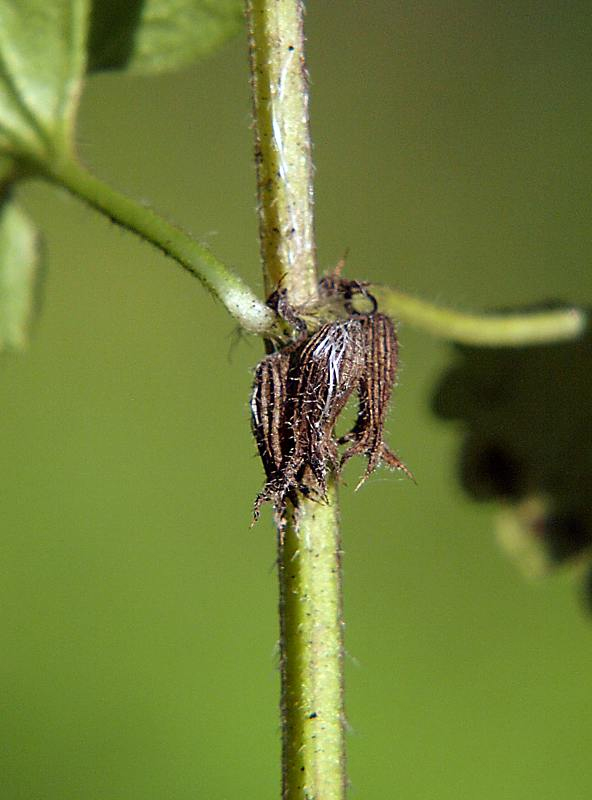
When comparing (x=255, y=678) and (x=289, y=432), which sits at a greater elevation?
(x=255, y=678)

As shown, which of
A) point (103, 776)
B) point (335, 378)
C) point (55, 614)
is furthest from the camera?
point (55, 614)

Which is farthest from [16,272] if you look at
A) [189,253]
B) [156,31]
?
[189,253]

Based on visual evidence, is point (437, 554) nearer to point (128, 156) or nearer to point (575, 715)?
A: point (575, 715)

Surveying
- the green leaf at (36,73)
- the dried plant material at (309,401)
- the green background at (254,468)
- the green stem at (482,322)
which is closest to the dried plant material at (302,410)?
the dried plant material at (309,401)

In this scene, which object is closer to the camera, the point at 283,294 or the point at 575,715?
the point at 283,294

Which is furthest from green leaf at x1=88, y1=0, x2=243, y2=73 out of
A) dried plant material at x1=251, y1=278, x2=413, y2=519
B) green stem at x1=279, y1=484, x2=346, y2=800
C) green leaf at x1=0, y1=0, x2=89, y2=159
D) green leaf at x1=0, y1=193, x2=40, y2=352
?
green stem at x1=279, y1=484, x2=346, y2=800

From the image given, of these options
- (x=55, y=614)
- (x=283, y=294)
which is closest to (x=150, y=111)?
(x=55, y=614)
